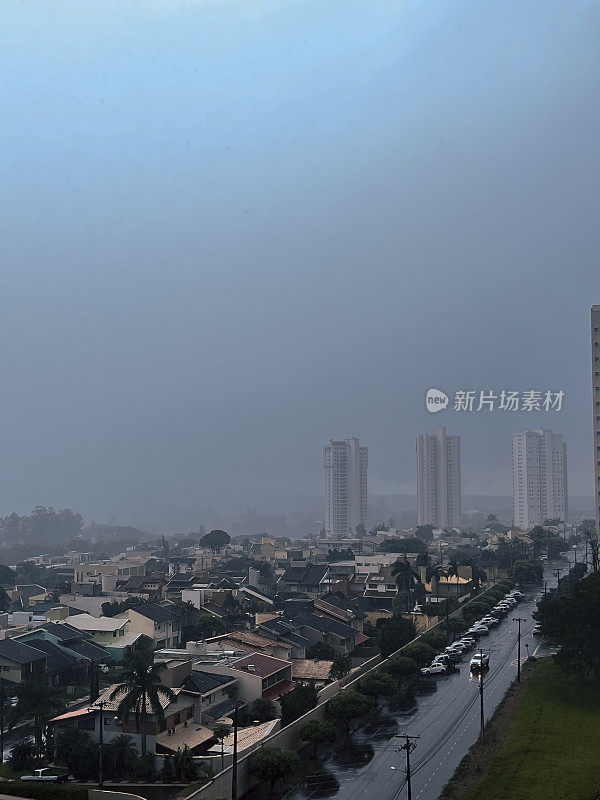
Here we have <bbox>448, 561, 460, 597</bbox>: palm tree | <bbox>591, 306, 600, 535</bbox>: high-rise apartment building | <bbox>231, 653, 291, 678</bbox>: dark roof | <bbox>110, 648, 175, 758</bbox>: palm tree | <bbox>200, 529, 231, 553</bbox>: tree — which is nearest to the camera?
<bbox>110, 648, 175, 758</bbox>: palm tree

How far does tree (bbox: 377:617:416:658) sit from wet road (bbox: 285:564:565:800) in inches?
144

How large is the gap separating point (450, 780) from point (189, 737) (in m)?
10.1

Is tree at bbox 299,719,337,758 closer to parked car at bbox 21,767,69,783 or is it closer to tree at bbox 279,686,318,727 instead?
tree at bbox 279,686,318,727

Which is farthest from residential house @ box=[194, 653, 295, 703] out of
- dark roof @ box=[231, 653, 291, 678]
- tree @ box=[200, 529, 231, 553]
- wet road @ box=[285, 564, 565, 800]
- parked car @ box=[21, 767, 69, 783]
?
tree @ box=[200, 529, 231, 553]

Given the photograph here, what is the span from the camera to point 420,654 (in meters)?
44.0

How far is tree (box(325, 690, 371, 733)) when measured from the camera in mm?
33406

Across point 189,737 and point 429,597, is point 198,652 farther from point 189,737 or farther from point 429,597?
point 429,597

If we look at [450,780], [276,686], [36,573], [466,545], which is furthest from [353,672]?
[466,545]

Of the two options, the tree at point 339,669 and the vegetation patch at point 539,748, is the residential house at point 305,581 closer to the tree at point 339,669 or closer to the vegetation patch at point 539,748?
the tree at point 339,669

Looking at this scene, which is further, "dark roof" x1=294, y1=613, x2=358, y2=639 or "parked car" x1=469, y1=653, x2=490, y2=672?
"dark roof" x1=294, y1=613, x2=358, y2=639

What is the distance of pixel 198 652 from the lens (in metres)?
41.6

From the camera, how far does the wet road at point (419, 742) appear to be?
2680 centimetres

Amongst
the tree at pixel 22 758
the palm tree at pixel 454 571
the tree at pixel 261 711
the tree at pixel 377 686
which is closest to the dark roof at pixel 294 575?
the palm tree at pixel 454 571

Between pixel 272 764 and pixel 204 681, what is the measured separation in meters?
8.47
